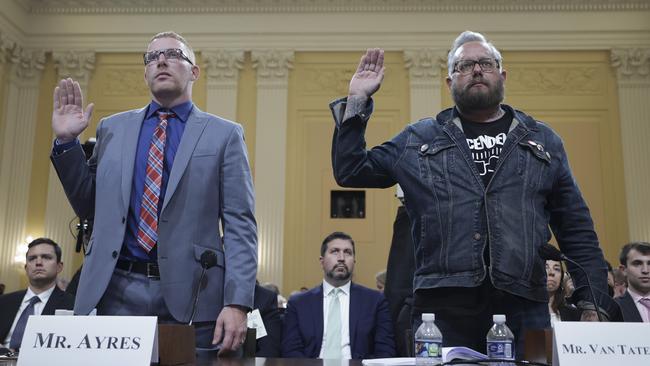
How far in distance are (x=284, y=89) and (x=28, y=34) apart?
14.2ft

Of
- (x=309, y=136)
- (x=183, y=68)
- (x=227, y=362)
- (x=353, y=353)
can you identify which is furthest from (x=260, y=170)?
(x=227, y=362)

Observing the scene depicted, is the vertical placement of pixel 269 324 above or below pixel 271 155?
below

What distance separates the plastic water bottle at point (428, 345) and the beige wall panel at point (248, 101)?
28.9 feet

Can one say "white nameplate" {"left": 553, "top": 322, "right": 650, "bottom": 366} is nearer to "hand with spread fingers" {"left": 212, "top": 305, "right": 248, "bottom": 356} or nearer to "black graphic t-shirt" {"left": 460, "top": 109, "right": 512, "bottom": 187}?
"black graphic t-shirt" {"left": 460, "top": 109, "right": 512, "bottom": 187}

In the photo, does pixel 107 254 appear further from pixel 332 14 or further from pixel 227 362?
pixel 332 14

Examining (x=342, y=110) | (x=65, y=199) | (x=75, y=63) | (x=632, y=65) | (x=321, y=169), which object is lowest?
(x=342, y=110)

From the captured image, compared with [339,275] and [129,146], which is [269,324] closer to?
[339,275]

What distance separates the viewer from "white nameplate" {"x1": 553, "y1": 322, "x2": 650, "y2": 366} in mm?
1328

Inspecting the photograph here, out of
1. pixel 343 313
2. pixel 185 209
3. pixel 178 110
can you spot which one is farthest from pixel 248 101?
→ pixel 185 209

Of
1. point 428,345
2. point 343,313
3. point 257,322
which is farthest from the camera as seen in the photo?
point 343,313

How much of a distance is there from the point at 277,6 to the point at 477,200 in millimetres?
9478

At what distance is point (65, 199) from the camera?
411 inches

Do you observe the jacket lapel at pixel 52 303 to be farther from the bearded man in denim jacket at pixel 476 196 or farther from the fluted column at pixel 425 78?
the fluted column at pixel 425 78

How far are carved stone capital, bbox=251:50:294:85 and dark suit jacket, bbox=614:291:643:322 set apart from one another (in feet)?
23.3
